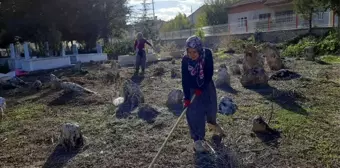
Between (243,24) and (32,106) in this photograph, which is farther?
(243,24)

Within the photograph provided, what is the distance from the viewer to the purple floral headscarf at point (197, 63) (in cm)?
371

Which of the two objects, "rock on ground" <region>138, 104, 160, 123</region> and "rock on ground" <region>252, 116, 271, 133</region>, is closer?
"rock on ground" <region>252, 116, 271, 133</region>

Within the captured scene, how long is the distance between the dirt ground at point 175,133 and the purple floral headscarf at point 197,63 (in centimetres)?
92

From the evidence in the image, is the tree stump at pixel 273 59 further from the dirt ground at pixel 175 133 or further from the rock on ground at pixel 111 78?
the rock on ground at pixel 111 78

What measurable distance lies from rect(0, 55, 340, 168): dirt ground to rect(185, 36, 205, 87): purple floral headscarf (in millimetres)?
920

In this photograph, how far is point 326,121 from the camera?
5012 mm

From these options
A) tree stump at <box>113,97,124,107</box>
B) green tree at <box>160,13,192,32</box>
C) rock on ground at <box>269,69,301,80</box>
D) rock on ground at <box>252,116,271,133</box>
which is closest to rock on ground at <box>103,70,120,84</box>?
tree stump at <box>113,97,124,107</box>

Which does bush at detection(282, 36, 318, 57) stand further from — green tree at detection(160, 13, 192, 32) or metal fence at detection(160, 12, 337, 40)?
green tree at detection(160, 13, 192, 32)

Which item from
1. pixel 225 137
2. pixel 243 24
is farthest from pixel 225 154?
pixel 243 24

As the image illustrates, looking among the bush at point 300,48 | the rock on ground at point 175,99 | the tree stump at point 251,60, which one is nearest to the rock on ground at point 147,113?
the rock on ground at point 175,99

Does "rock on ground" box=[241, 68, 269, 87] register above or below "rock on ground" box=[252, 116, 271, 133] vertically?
above

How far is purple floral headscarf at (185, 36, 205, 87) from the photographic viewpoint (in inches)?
146

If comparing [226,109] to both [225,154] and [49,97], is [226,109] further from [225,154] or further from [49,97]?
[49,97]

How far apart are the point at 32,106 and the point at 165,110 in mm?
3277
